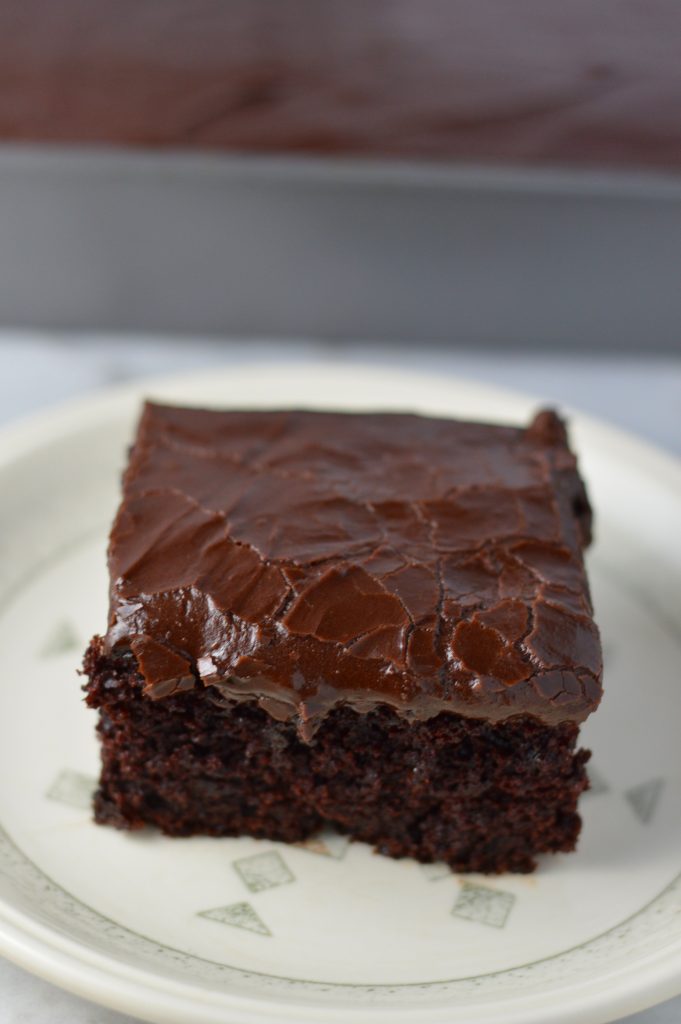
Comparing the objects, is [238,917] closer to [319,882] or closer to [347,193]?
[319,882]

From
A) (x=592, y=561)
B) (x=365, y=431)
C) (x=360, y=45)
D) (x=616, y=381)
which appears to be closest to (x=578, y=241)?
(x=616, y=381)

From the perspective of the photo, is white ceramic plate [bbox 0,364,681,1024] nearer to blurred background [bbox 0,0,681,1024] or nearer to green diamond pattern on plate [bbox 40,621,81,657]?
green diamond pattern on plate [bbox 40,621,81,657]

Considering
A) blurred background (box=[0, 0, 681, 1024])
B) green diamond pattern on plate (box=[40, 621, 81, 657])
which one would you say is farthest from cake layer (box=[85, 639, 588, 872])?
blurred background (box=[0, 0, 681, 1024])

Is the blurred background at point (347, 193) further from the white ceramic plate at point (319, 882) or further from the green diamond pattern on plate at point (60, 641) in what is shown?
the green diamond pattern on plate at point (60, 641)

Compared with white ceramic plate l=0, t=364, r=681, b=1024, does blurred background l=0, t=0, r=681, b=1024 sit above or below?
above

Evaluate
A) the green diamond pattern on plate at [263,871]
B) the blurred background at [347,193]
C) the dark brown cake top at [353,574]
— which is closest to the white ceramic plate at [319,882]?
the green diamond pattern on plate at [263,871]
